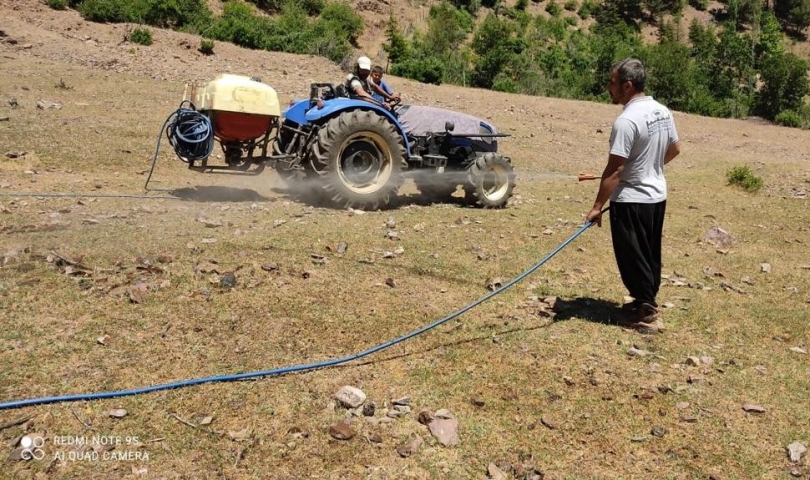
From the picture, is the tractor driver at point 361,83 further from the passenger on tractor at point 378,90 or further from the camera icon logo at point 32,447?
the camera icon logo at point 32,447

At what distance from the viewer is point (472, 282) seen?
Result: 528 centimetres

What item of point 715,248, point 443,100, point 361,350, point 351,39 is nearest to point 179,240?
point 361,350

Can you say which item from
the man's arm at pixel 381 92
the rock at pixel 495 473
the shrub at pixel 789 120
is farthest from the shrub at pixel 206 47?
the shrub at pixel 789 120

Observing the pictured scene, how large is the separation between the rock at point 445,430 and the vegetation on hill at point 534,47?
19306 mm

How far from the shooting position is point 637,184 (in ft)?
14.3

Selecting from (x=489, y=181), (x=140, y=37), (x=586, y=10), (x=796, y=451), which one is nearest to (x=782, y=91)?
(x=489, y=181)

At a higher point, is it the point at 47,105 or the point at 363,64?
the point at 363,64

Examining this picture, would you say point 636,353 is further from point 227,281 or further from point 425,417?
point 227,281

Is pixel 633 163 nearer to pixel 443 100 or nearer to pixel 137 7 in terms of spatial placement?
pixel 443 100

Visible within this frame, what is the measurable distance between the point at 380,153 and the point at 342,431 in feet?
A: 15.6

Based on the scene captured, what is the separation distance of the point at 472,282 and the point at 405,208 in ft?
8.81

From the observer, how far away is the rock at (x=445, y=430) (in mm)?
3115

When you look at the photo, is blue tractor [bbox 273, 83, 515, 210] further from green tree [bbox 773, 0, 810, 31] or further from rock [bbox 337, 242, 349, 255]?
green tree [bbox 773, 0, 810, 31]

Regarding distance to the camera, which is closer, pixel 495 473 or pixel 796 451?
pixel 495 473
